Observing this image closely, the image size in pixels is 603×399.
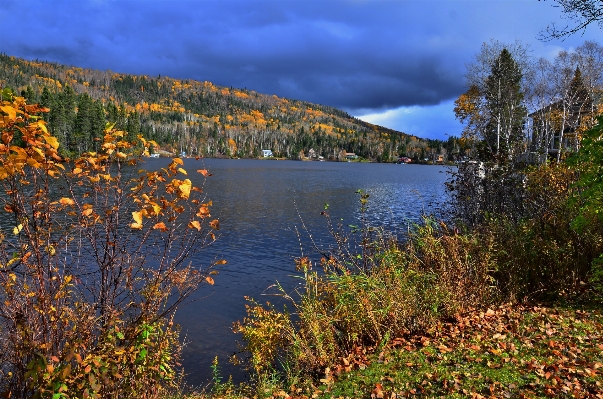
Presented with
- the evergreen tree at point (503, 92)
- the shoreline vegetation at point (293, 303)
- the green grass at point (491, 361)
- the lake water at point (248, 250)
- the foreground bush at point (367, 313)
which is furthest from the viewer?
the evergreen tree at point (503, 92)

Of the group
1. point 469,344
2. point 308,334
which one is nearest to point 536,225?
point 469,344

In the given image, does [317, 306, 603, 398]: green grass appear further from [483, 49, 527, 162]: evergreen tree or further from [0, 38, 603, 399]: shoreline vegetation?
[483, 49, 527, 162]: evergreen tree

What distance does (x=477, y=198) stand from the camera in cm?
1677

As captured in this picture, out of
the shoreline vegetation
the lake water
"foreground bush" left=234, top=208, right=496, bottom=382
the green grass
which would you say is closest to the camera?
the shoreline vegetation

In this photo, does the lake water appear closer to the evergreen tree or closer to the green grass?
the green grass

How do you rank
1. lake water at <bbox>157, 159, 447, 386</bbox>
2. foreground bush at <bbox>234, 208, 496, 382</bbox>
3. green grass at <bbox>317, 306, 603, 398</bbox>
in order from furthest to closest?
lake water at <bbox>157, 159, 447, 386</bbox> < foreground bush at <bbox>234, 208, 496, 382</bbox> < green grass at <bbox>317, 306, 603, 398</bbox>

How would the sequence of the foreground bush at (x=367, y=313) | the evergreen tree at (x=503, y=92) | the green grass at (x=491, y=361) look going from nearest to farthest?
the green grass at (x=491, y=361) < the foreground bush at (x=367, y=313) < the evergreen tree at (x=503, y=92)

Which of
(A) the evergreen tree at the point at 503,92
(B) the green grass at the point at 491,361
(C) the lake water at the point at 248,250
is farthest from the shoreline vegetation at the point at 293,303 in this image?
(A) the evergreen tree at the point at 503,92

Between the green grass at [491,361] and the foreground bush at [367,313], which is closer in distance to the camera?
the green grass at [491,361]

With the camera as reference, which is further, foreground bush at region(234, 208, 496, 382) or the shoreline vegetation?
foreground bush at region(234, 208, 496, 382)

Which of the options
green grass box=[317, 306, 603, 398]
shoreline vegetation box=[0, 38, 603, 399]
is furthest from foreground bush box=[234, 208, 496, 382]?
green grass box=[317, 306, 603, 398]

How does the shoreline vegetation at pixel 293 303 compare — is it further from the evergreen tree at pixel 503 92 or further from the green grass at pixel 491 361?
the evergreen tree at pixel 503 92

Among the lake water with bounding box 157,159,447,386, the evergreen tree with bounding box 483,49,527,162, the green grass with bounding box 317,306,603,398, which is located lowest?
the lake water with bounding box 157,159,447,386

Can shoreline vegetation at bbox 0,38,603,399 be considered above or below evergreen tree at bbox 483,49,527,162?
below
